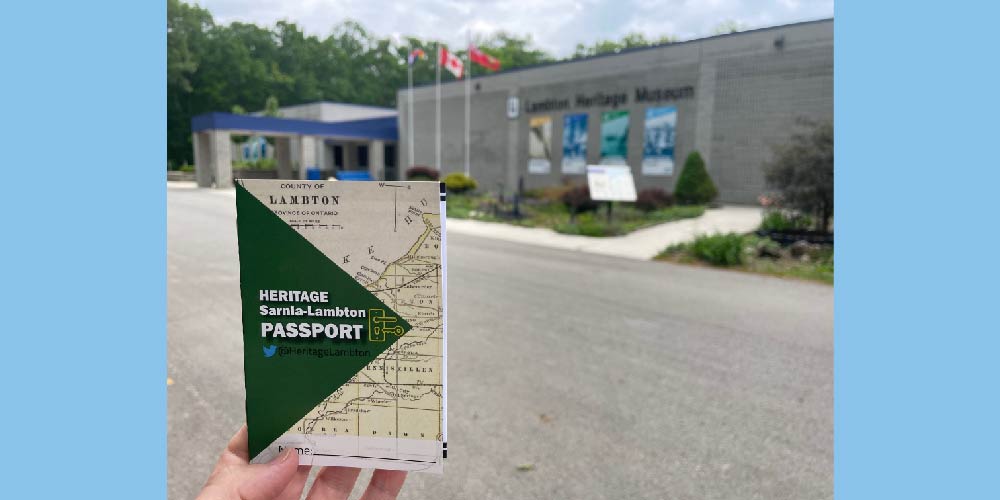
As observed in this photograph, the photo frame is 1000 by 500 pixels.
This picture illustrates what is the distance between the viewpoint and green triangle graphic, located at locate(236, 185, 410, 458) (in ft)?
4.58

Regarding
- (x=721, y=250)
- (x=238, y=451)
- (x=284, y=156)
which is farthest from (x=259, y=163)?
→ (x=238, y=451)

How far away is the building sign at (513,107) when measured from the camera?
2853 cm

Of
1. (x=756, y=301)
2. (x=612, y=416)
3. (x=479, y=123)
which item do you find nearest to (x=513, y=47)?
(x=479, y=123)

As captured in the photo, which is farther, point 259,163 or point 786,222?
point 259,163

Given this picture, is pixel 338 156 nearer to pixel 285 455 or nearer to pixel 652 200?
pixel 652 200

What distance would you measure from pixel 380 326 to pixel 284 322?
0.24 metres

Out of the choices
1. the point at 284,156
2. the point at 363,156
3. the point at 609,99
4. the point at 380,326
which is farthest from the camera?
the point at 363,156

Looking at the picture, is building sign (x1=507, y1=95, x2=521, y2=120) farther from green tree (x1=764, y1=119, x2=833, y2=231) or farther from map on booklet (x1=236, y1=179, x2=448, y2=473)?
map on booklet (x1=236, y1=179, x2=448, y2=473)

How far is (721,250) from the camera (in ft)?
33.5

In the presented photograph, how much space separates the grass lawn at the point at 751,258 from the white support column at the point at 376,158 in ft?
90.5

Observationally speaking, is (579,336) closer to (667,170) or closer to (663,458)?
(663,458)

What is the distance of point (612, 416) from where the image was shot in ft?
12.2

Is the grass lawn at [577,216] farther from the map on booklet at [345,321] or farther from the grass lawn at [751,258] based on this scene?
the map on booklet at [345,321]

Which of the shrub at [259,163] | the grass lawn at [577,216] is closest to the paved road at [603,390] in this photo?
the grass lawn at [577,216]
